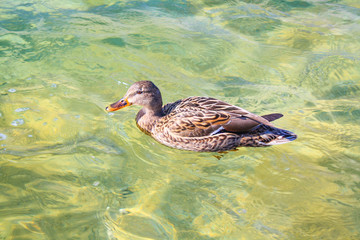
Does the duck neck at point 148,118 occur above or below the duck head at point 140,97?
below

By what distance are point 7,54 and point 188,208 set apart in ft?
17.2

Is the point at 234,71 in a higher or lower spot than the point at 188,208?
higher

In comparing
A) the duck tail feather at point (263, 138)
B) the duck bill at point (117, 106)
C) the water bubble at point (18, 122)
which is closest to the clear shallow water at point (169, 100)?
the water bubble at point (18, 122)

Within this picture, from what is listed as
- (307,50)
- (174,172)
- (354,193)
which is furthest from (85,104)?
(307,50)

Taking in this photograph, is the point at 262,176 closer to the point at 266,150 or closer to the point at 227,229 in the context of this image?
the point at 266,150

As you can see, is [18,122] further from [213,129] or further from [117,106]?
[213,129]

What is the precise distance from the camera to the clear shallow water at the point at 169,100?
15.0ft

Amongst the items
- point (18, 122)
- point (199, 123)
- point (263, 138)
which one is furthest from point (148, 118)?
point (18, 122)

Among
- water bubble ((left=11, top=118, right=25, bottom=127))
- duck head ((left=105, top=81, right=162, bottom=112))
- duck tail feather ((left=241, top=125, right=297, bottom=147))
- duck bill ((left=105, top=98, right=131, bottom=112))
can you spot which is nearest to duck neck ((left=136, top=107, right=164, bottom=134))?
duck head ((left=105, top=81, right=162, bottom=112))

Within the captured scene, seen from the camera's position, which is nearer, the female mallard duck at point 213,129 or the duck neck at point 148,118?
the female mallard duck at point 213,129

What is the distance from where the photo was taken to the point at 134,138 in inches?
239

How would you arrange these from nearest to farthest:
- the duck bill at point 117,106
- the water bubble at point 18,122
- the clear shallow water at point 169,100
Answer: the clear shallow water at point 169,100 < the water bubble at point 18,122 < the duck bill at point 117,106

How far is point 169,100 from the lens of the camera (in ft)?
23.5

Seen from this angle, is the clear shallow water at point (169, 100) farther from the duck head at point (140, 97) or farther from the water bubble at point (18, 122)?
the duck head at point (140, 97)
